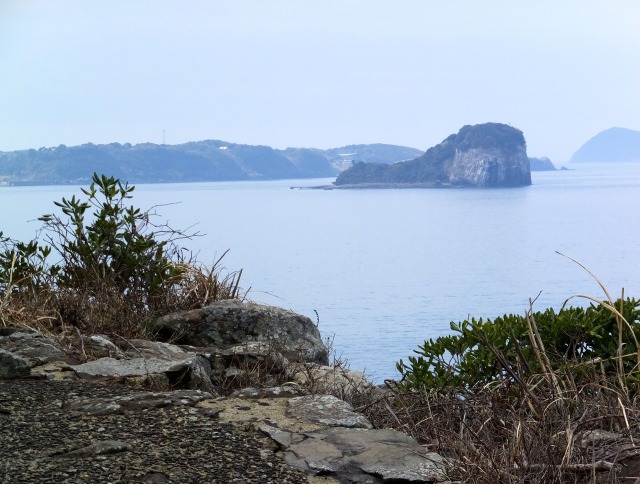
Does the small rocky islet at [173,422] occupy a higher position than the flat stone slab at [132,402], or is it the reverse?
the flat stone slab at [132,402]

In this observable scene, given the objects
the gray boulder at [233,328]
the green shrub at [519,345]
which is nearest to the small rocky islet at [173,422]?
the green shrub at [519,345]

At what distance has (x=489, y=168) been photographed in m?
75.2

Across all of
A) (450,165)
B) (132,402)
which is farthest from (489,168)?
(132,402)

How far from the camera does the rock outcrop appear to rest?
6575 centimetres

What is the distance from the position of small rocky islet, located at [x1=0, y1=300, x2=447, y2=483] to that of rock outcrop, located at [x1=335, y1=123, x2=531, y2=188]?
60.4m

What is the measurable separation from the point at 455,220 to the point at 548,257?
24.8 m

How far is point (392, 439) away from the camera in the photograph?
11.2 feet

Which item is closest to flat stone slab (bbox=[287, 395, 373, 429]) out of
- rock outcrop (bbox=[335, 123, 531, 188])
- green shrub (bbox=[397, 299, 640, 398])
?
green shrub (bbox=[397, 299, 640, 398])

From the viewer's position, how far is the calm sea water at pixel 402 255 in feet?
33.5

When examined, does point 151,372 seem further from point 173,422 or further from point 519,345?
point 519,345

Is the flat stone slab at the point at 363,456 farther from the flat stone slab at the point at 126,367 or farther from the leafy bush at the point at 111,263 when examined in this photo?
the leafy bush at the point at 111,263

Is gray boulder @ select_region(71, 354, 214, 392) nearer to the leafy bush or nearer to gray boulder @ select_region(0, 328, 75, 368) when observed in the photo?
gray boulder @ select_region(0, 328, 75, 368)

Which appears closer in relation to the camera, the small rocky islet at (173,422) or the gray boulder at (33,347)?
the small rocky islet at (173,422)

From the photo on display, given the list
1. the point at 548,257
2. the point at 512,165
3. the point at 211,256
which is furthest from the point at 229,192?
the point at 211,256
